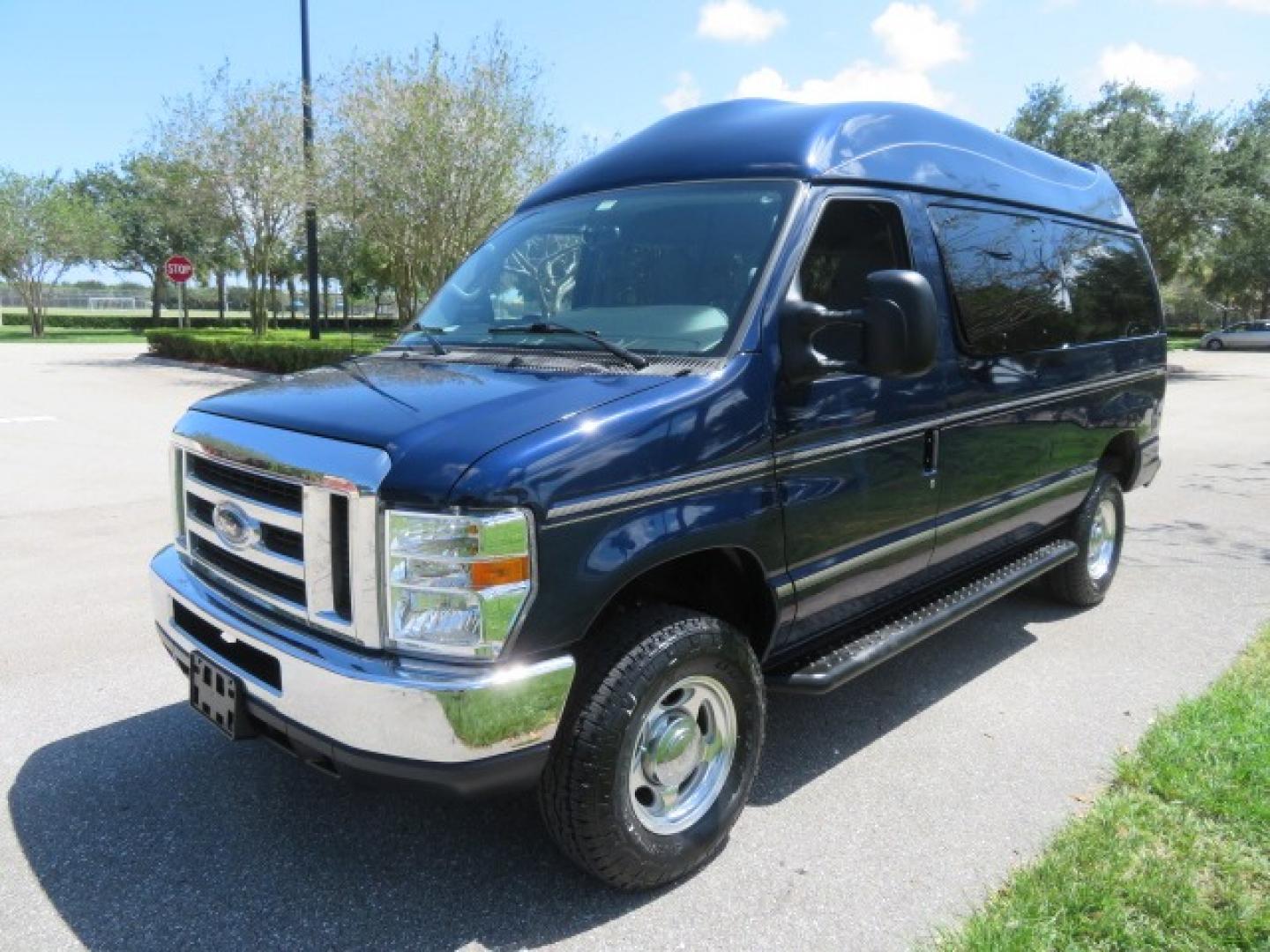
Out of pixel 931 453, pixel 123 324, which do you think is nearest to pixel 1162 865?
pixel 931 453

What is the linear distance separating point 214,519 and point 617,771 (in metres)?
1.53

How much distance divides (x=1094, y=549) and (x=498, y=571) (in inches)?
179

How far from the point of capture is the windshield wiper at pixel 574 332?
2992 mm

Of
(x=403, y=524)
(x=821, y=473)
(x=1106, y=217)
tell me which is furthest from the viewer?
(x=1106, y=217)

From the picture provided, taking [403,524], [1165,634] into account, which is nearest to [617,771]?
[403,524]

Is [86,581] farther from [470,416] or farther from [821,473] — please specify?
[821,473]

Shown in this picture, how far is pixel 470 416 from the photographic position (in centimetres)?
257

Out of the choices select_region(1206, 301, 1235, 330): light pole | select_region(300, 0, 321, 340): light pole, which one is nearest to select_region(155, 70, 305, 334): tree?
select_region(300, 0, 321, 340): light pole

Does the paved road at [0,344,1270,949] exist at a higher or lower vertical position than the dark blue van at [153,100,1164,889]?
lower

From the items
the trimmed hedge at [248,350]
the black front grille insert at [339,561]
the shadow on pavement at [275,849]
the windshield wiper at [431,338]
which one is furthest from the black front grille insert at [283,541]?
the trimmed hedge at [248,350]

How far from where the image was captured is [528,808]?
3340mm

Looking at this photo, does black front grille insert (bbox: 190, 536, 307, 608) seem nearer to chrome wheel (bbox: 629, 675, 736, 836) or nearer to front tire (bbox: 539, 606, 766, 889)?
front tire (bbox: 539, 606, 766, 889)

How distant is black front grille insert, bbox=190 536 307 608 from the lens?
2.68 metres

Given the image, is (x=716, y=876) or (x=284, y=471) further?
(x=716, y=876)
